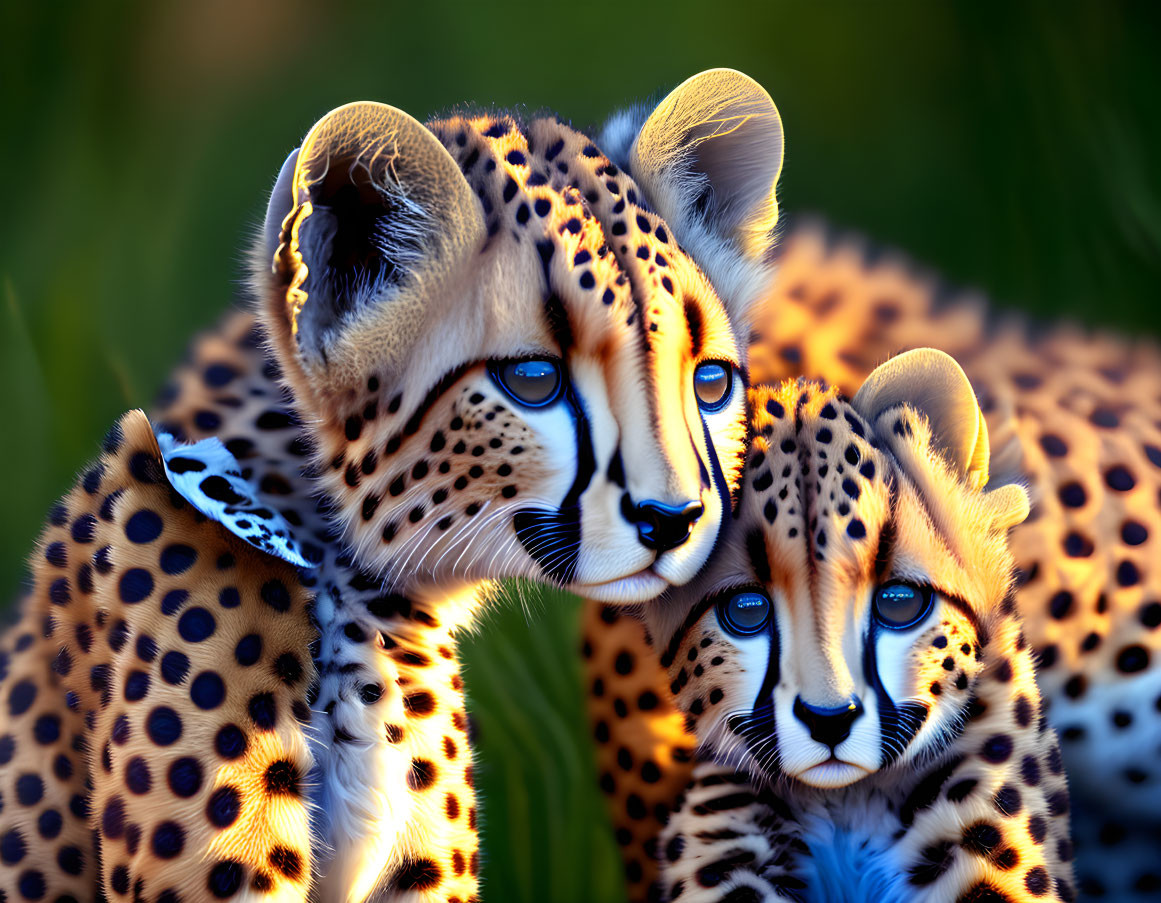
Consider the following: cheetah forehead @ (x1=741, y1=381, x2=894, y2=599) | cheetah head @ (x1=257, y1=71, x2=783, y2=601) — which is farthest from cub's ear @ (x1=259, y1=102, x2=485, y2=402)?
cheetah forehead @ (x1=741, y1=381, x2=894, y2=599)

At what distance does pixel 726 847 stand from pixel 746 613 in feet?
0.68

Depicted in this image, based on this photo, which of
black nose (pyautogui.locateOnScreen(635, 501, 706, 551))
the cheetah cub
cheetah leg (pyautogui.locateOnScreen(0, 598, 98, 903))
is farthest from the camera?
cheetah leg (pyautogui.locateOnScreen(0, 598, 98, 903))

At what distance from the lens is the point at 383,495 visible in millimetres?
1076

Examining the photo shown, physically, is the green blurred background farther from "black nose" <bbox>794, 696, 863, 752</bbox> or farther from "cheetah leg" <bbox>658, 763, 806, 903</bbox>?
"black nose" <bbox>794, 696, 863, 752</bbox>

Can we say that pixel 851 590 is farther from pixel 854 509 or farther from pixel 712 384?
pixel 712 384

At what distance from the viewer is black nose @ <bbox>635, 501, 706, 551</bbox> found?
3.18 feet

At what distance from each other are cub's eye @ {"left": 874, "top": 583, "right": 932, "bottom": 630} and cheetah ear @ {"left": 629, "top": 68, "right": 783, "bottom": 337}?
275mm

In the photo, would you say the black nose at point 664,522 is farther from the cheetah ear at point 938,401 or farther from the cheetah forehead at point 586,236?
the cheetah ear at point 938,401

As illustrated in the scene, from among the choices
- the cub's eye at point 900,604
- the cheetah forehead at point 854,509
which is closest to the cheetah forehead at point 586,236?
the cheetah forehead at point 854,509

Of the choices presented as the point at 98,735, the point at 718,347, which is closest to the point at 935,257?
the point at 718,347

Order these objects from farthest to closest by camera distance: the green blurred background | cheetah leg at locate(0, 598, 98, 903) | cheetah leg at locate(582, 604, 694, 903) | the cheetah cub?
1. the green blurred background
2. cheetah leg at locate(582, 604, 694, 903)
3. cheetah leg at locate(0, 598, 98, 903)
4. the cheetah cub

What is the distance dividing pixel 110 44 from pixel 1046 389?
1267mm

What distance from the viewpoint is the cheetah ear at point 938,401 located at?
3.75ft

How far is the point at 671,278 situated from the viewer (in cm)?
107
